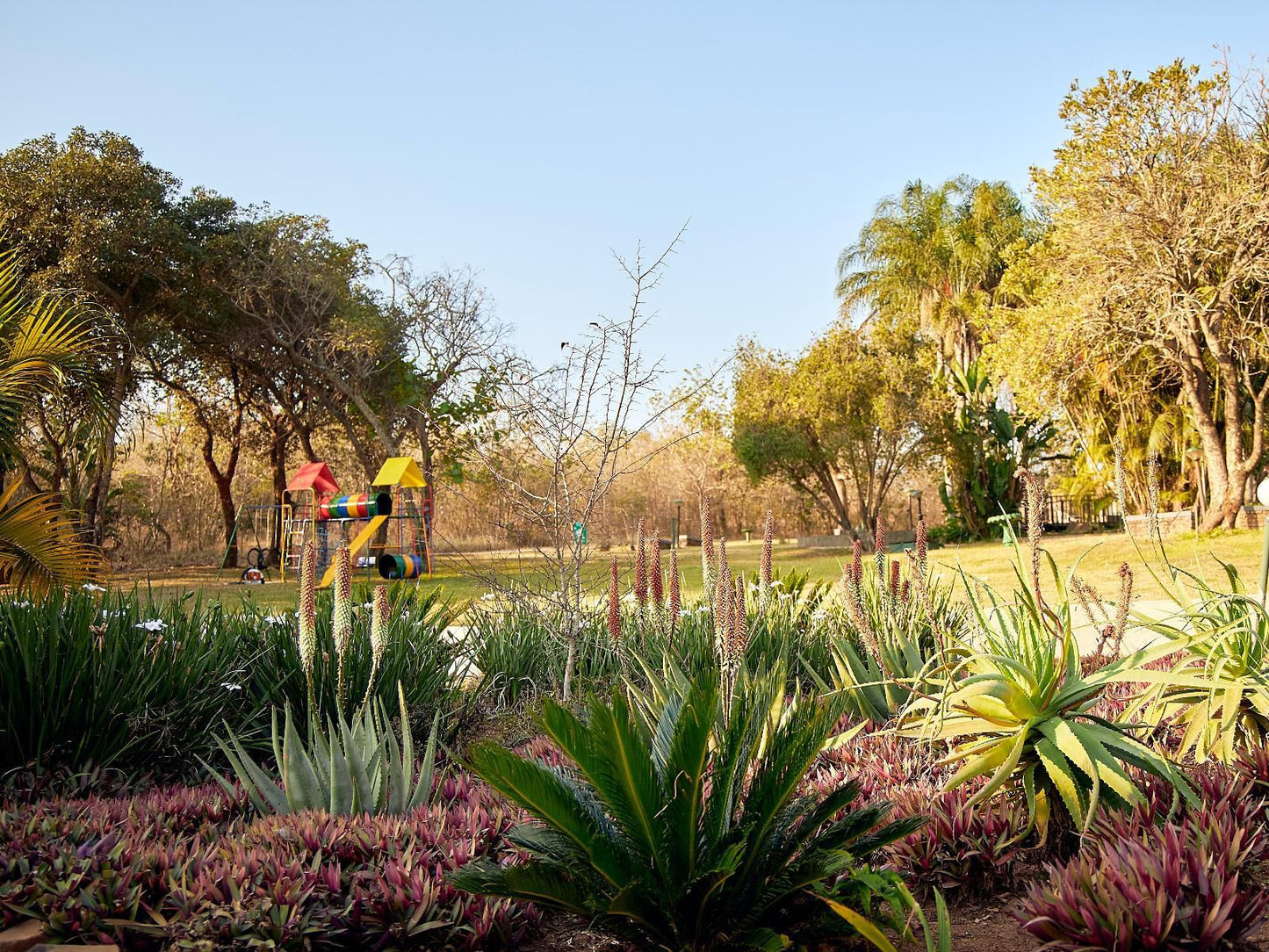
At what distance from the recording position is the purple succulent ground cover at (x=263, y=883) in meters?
2.02

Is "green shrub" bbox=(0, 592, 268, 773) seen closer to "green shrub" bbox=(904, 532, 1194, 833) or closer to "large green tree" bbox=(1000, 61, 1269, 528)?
"green shrub" bbox=(904, 532, 1194, 833)

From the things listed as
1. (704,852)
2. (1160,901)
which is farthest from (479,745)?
(1160,901)

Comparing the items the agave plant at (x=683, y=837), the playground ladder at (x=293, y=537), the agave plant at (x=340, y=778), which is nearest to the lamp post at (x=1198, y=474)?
the playground ladder at (x=293, y=537)

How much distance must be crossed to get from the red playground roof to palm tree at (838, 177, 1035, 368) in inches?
854

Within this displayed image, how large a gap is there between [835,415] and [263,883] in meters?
21.4

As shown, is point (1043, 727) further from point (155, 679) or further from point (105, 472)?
point (105, 472)

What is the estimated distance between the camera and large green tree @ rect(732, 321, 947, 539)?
22.8 m

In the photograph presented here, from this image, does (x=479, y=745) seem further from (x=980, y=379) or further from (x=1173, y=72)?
(x=980, y=379)

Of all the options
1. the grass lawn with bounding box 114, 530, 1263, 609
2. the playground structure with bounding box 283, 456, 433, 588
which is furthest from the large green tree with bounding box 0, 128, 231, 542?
the playground structure with bounding box 283, 456, 433, 588

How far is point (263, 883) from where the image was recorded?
214cm

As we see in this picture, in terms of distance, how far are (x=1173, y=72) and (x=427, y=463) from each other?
51.3 feet

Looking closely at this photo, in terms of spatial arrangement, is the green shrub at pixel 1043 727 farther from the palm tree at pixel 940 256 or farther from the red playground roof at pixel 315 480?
the palm tree at pixel 940 256

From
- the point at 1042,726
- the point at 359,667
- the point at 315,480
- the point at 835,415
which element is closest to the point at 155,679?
the point at 359,667

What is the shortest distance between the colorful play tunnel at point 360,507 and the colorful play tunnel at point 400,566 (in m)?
0.93
